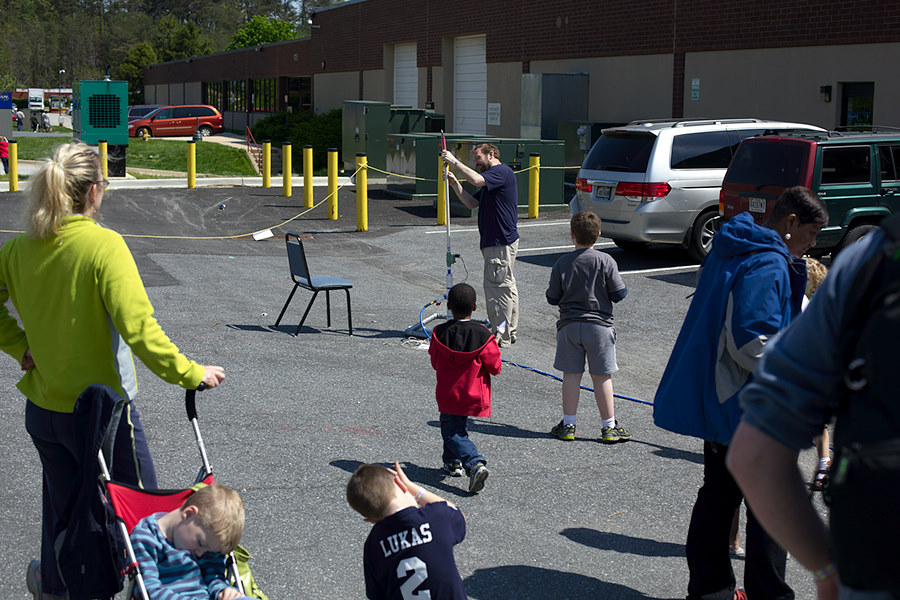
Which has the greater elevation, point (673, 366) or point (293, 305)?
point (673, 366)

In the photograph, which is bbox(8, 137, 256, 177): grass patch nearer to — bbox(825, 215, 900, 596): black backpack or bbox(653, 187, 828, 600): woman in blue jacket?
bbox(653, 187, 828, 600): woman in blue jacket

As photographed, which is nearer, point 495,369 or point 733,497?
point 733,497

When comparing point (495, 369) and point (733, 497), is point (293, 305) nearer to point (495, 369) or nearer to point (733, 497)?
point (495, 369)

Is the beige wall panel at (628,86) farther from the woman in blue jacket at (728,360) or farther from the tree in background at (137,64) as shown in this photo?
the tree in background at (137,64)

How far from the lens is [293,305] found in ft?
37.4

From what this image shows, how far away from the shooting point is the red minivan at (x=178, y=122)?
145 feet

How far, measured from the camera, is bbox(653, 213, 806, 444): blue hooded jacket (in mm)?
3896

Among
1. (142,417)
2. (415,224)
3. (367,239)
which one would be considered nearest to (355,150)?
(415,224)

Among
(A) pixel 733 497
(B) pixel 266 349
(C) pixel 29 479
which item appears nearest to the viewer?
(A) pixel 733 497

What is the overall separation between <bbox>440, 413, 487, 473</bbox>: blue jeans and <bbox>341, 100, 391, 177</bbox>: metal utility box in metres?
20.6

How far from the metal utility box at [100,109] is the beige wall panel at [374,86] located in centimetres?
1626

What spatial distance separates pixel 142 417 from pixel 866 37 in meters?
16.5

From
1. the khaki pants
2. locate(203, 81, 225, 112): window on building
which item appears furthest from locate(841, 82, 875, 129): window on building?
locate(203, 81, 225, 112): window on building

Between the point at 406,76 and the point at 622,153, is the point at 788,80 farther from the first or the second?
the point at 406,76
